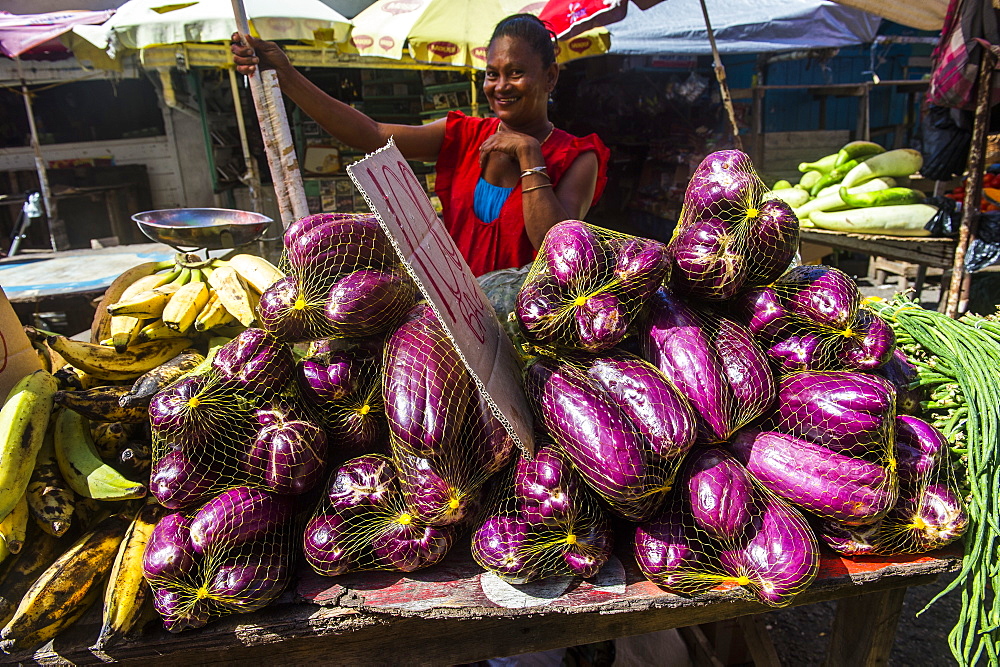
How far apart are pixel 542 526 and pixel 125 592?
3.21 ft

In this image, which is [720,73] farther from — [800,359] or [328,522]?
[328,522]

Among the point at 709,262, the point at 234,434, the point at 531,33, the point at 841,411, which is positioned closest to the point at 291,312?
the point at 234,434

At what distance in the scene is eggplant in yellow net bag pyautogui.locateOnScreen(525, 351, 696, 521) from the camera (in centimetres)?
118

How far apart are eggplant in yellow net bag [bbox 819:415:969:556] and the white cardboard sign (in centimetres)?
83

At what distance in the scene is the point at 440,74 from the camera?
855 centimetres

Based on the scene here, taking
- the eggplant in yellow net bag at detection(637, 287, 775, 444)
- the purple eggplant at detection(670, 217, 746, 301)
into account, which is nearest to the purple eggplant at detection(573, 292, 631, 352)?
the eggplant in yellow net bag at detection(637, 287, 775, 444)

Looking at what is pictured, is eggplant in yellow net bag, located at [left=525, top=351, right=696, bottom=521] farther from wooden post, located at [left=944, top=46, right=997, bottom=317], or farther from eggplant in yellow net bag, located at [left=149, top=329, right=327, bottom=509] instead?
wooden post, located at [left=944, top=46, right=997, bottom=317]

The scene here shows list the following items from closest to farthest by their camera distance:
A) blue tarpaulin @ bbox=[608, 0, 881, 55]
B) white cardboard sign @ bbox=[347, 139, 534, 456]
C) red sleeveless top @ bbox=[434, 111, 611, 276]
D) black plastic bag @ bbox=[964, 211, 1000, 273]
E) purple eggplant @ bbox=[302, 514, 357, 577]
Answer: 1. white cardboard sign @ bbox=[347, 139, 534, 456]
2. purple eggplant @ bbox=[302, 514, 357, 577]
3. red sleeveless top @ bbox=[434, 111, 611, 276]
4. black plastic bag @ bbox=[964, 211, 1000, 273]
5. blue tarpaulin @ bbox=[608, 0, 881, 55]

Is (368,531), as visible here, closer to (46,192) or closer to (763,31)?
(763,31)

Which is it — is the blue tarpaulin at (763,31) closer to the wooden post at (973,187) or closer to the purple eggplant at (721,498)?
the wooden post at (973,187)

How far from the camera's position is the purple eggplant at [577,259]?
52.6 inches

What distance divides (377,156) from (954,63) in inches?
189

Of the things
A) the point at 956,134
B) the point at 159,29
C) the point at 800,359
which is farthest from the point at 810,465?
the point at 159,29

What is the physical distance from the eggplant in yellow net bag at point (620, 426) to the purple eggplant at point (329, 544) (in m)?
0.53
